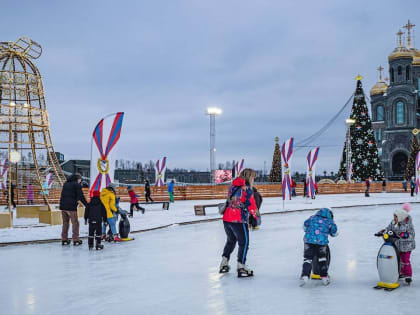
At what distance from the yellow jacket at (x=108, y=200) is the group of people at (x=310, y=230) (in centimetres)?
412

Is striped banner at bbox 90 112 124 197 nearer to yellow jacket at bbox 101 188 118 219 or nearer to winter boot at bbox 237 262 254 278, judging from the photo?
yellow jacket at bbox 101 188 118 219

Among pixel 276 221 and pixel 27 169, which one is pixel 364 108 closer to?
pixel 276 221

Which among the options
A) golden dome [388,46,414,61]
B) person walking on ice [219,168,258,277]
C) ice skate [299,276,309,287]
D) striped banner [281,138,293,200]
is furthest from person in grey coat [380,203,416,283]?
golden dome [388,46,414,61]

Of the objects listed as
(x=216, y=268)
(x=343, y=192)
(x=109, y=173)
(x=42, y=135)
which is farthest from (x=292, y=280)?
(x=343, y=192)

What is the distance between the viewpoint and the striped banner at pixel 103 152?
10172 millimetres

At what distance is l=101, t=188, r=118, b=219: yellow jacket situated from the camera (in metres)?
10.0

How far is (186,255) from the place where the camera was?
8703 mm

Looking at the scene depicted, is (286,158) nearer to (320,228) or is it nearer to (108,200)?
(108,200)

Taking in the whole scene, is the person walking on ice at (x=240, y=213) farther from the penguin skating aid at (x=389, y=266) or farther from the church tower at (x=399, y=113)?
the church tower at (x=399, y=113)

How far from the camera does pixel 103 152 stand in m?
10.3

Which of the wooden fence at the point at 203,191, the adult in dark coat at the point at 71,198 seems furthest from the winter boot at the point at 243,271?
the wooden fence at the point at 203,191

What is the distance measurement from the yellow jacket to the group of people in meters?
4.12

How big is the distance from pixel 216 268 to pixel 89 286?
213 cm

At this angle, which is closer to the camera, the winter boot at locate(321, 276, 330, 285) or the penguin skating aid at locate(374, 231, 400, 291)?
the penguin skating aid at locate(374, 231, 400, 291)
